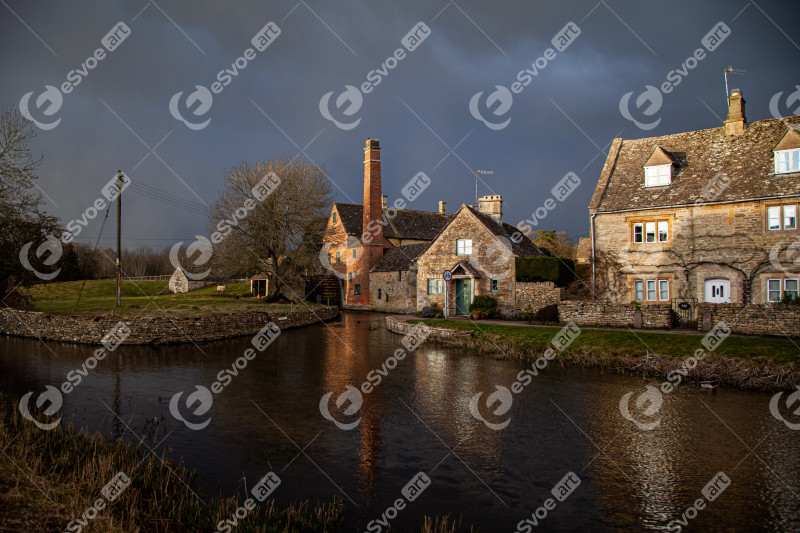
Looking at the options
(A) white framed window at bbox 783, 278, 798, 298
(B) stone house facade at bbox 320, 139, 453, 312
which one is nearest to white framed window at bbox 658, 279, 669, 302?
(A) white framed window at bbox 783, 278, 798, 298

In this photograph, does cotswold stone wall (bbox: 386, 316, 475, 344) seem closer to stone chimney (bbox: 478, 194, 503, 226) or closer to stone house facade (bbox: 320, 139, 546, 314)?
stone house facade (bbox: 320, 139, 546, 314)

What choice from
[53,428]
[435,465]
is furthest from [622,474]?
[53,428]

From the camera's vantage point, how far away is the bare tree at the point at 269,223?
139 feet

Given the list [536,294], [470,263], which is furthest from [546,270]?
[470,263]

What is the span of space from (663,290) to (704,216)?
14.0 feet

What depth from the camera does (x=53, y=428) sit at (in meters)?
9.44

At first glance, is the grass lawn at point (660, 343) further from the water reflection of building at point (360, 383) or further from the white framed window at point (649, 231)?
the white framed window at point (649, 231)

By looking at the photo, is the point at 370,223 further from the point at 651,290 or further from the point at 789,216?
the point at 789,216

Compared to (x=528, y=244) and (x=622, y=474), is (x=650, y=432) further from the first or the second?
(x=528, y=244)

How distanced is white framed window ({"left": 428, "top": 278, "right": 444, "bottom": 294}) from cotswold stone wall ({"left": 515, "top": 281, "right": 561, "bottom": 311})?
5.89 meters

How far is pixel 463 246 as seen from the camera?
115 feet

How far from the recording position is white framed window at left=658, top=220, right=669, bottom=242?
2725 centimetres

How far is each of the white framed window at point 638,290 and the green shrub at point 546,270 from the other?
4.21 metres

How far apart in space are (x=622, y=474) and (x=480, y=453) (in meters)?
2.46
